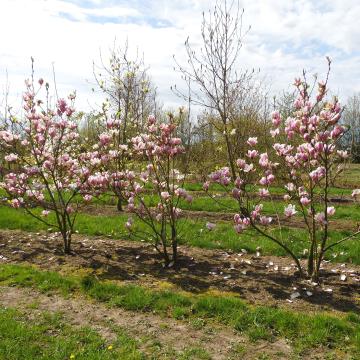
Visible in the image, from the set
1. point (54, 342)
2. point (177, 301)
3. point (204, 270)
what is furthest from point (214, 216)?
point (54, 342)

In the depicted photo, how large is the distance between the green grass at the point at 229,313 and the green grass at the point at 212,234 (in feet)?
5.72

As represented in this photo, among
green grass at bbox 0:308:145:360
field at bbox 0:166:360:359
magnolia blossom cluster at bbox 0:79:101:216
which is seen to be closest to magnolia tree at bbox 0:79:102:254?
magnolia blossom cluster at bbox 0:79:101:216

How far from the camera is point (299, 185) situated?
5570 mm

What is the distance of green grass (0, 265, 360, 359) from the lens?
3.92m

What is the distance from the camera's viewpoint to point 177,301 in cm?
471

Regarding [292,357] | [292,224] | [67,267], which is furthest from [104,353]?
[292,224]

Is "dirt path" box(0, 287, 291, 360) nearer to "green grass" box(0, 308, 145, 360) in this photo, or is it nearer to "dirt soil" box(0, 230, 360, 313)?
"green grass" box(0, 308, 145, 360)

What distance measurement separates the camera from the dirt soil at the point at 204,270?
16.0ft

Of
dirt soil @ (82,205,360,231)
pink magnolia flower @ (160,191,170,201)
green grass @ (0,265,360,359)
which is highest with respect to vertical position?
pink magnolia flower @ (160,191,170,201)

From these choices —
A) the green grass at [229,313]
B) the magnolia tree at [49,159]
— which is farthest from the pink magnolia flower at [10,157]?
the green grass at [229,313]

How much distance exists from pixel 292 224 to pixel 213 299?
14.5ft

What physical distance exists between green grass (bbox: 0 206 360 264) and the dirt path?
2165mm

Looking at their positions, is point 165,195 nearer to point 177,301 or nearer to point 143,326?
point 177,301

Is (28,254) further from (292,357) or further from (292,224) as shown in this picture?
(292,224)
